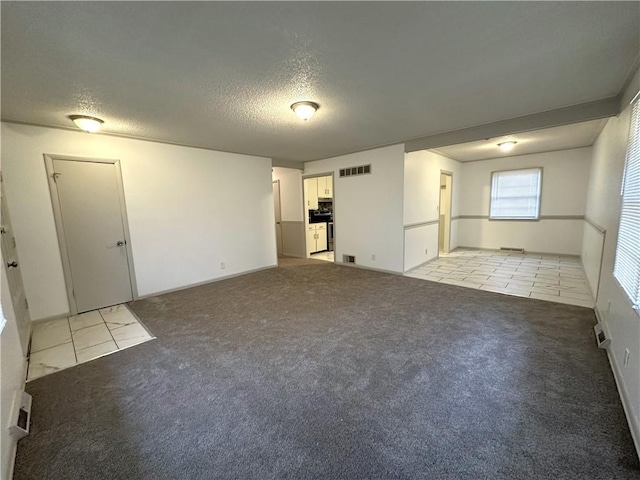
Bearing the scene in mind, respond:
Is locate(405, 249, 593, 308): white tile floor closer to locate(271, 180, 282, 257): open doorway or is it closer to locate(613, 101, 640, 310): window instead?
locate(613, 101, 640, 310): window

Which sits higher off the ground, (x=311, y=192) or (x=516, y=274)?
(x=311, y=192)

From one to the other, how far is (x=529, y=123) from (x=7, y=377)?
5605 mm

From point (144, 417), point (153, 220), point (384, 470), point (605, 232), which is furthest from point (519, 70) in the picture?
point (153, 220)

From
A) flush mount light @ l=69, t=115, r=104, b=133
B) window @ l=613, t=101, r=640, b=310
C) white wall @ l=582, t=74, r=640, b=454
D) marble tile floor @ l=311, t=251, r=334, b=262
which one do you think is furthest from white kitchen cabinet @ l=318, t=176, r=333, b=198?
window @ l=613, t=101, r=640, b=310

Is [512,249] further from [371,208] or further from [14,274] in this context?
[14,274]

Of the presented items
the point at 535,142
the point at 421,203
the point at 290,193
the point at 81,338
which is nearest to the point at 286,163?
the point at 290,193

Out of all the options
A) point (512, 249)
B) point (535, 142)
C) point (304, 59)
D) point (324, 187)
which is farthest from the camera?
point (324, 187)

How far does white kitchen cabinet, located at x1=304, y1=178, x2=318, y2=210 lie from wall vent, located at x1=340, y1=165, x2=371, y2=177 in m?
1.30

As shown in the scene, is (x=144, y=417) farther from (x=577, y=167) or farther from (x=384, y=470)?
(x=577, y=167)

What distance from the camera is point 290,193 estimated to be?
6941mm

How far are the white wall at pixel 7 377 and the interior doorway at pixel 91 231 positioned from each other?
148 centimetres

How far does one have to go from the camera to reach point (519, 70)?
2201 mm

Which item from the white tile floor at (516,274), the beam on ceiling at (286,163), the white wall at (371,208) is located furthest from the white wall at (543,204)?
the beam on ceiling at (286,163)

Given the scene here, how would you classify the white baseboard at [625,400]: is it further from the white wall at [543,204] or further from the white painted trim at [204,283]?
the white painted trim at [204,283]
